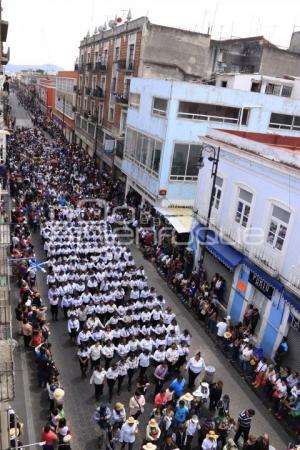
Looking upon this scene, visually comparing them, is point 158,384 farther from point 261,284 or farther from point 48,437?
point 261,284

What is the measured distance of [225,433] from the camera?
A: 36.2 ft

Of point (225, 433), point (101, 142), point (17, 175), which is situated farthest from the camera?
point (101, 142)

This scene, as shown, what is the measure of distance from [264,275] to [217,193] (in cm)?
526

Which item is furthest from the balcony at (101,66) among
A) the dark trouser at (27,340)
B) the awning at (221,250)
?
the dark trouser at (27,340)

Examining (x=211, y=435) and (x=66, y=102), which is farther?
(x=66, y=102)

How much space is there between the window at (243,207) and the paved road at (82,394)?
16.1 feet

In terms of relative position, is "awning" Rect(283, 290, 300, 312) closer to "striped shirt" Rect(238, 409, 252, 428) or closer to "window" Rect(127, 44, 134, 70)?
"striped shirt" Rect(238, 409, 252, 428)

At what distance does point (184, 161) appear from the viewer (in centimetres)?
2566

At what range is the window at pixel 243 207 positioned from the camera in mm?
17672

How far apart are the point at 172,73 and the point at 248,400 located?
1021 inches

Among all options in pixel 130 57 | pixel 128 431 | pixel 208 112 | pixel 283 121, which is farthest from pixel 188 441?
pixel 130 57

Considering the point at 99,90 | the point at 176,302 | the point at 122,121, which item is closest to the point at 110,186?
the point at 122,121

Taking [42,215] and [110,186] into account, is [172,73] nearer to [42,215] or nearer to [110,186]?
[110,186]

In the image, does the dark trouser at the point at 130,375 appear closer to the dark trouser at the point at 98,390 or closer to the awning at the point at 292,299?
the dark trouser at the point at 98,390
